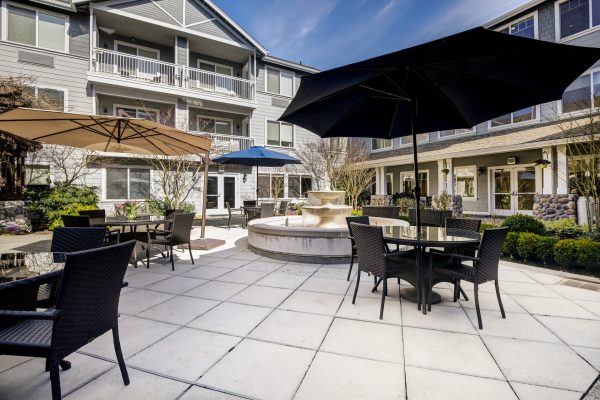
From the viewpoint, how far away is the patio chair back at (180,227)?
16.5ft

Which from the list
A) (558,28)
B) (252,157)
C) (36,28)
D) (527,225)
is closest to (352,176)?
(252,157)

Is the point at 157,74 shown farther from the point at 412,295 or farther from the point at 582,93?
the point at 582,93

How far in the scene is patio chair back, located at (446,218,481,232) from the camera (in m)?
4.34

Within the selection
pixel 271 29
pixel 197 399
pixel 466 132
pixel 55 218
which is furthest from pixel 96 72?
pixel 466 132

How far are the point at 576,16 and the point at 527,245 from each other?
10616 mm

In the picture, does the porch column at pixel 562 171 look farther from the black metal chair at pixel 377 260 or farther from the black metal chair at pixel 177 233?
the black metal chair at pixel 177 233

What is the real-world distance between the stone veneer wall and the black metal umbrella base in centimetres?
840

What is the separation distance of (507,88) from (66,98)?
14438 mm

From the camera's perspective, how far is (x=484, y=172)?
12.9 m

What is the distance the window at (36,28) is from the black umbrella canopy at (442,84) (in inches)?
513

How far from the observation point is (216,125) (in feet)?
51.0

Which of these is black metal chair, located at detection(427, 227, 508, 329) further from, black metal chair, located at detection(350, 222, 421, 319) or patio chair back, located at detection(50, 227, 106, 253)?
patio chair back, located at detection(50, 227, 106, 253)

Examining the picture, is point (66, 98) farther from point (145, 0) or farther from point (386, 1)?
point (386, 1)

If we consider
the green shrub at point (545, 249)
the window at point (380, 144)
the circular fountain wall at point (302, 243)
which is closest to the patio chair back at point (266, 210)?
the circular fountain wall at point (302, 243)
